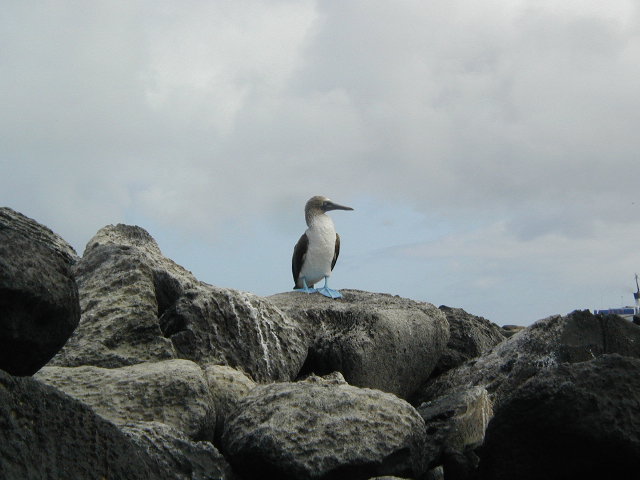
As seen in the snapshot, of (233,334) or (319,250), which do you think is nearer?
(233,334)

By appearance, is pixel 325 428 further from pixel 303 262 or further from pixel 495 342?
pixel 303 262

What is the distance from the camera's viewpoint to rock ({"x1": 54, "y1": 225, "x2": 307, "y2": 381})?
28.2 feet

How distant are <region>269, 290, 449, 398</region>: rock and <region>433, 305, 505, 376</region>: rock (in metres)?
0.34

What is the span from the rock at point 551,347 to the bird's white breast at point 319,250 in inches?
136

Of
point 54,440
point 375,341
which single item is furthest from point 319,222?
point 54,440

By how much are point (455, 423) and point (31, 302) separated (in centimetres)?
383

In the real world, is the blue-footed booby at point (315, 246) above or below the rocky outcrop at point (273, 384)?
above

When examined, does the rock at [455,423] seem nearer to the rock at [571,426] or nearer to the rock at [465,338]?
the rock at [571,426]

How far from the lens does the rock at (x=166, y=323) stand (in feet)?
28.2

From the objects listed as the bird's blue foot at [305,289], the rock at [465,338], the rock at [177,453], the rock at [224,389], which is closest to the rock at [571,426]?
the rock at [177,453]

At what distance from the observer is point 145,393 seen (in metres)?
7.16

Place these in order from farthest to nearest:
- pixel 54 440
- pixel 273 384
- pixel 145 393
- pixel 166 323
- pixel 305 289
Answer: pixel 305 289, pixel 166 323, pixel 273 384, pixel 145 393, pixel 54 440

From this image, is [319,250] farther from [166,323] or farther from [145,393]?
[145,393]

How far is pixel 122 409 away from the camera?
701 centimetres
